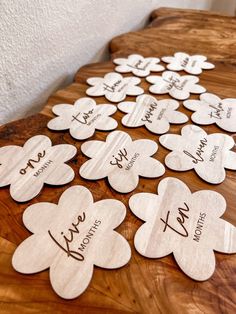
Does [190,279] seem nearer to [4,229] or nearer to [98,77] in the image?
[4,229]

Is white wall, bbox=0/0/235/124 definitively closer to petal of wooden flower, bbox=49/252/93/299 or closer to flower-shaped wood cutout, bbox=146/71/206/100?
flower-shaped wood cutout, bbox=146/71/206/100

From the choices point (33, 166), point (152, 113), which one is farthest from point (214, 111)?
point (33, 166)

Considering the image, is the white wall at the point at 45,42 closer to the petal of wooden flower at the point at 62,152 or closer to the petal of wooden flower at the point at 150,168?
the petal of wooden flower at the point at 62,152

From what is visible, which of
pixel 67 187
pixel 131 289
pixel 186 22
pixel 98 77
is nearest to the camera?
pixel 131 289

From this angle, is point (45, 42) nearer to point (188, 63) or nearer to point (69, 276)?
point (188, 63)

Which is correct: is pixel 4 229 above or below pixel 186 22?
below

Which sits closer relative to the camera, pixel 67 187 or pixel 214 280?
pixel 214 280

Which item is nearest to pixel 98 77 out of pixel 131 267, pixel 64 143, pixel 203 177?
pixel 64 143
